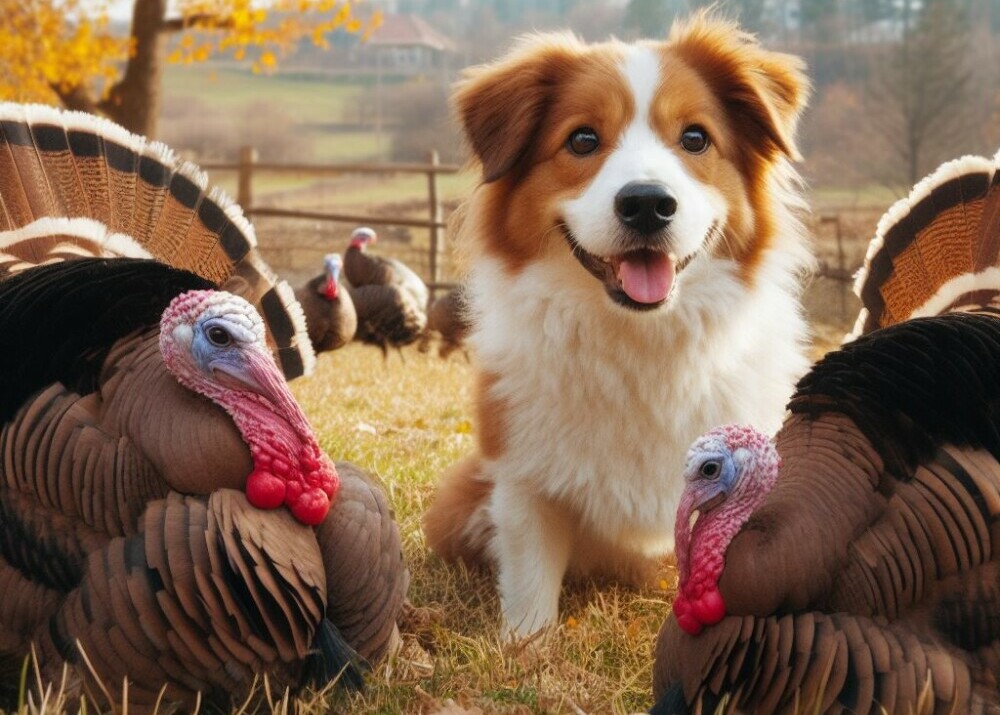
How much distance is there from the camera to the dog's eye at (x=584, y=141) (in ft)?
11.4

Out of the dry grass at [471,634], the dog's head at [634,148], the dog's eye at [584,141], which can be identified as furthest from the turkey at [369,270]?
the dog's eye at [584,141]

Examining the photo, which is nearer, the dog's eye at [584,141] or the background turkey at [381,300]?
the dog's eye at [584,141]

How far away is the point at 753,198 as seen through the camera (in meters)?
3.73

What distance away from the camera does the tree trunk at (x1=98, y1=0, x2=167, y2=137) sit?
13836mm

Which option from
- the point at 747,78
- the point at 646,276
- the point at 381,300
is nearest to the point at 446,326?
the point at 381,300

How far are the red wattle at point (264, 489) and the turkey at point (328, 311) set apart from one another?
256 inches

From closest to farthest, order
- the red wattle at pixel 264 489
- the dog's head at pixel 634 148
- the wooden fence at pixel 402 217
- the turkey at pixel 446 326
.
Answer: the red wattle at pixel 264 489 < the dog's head at pixel 634 148 < the turkey at pixel 446 326 < the wooden fence at pixel 402 217

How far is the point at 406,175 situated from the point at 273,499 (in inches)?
532

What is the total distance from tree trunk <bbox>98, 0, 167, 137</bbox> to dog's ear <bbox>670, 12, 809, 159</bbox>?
11.1 meters

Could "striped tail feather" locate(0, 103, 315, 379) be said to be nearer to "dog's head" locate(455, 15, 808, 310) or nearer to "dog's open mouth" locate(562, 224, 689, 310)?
"dog's head" locate(455, 15, 808, 310)

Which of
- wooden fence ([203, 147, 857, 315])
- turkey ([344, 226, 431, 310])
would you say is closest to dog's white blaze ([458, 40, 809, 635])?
turkey ([344, 226, 431, 310])

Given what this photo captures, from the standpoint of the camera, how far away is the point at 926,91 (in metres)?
22.0

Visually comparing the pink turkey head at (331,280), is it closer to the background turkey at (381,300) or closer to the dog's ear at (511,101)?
the background turkey at (381,300)

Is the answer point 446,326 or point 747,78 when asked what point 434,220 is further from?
point 747,78
